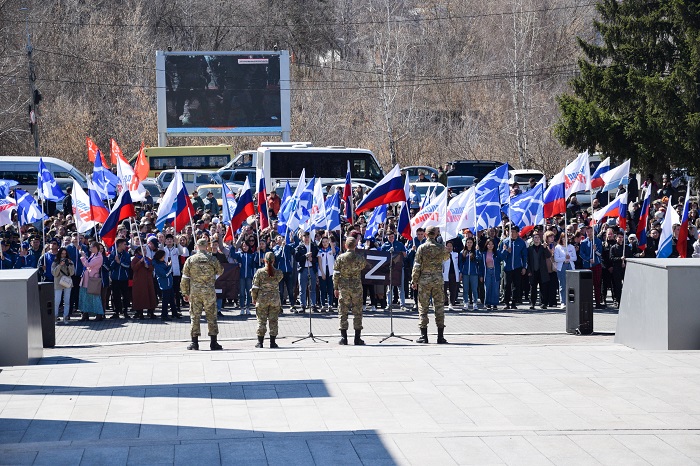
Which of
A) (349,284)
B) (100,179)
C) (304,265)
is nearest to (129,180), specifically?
(100,179)

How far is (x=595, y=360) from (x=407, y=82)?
4365cm

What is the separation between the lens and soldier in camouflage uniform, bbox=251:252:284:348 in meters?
15.4

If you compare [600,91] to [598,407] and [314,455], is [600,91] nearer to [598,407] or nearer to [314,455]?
[598,407]

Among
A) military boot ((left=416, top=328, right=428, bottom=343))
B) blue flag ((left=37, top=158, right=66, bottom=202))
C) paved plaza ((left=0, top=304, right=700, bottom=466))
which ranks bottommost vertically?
paved plaza ((left=0, top=304, right=700, bottom=466))

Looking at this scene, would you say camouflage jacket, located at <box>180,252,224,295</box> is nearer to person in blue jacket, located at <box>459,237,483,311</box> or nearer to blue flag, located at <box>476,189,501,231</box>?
person in blue jacket, located at <box>459,237,483,311</box>

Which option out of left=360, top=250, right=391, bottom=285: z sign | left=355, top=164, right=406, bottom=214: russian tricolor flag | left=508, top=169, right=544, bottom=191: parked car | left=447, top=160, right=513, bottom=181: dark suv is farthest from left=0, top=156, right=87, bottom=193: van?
left=355, top=164, right=406, bottom=214: russian tricolor flag

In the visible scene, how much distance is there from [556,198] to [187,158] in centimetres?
2622

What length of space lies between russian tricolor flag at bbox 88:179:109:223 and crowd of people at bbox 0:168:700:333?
0.47 m

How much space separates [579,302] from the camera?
17047mm

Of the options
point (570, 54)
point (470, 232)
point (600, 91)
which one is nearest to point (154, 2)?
point (570, 54)

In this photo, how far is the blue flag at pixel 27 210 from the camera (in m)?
22.4

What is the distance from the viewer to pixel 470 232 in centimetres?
2158

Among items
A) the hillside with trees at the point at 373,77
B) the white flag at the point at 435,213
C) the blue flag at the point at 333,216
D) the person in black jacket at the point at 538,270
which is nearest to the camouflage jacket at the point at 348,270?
the white flag at the point at 435,213

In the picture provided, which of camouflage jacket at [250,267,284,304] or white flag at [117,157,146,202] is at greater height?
white flag at [117,157,146,202]
